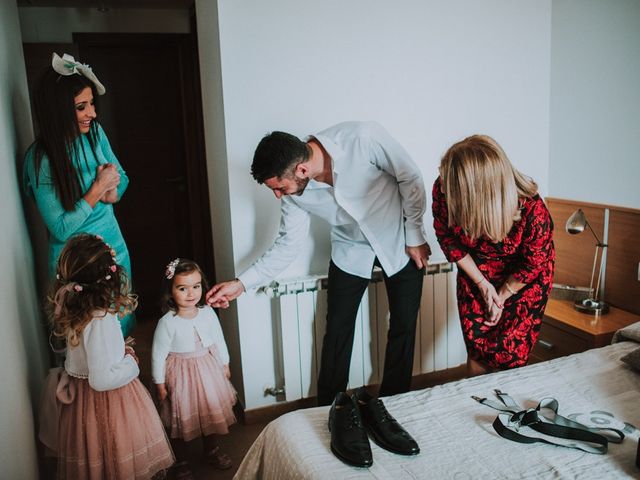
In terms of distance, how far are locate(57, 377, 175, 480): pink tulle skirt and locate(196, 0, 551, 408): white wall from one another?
30.6 inches

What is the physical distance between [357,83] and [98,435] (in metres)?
1.83

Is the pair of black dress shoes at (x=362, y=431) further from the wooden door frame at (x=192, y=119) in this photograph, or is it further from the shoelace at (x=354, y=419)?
the wooden door frame at (x=192, y=119)

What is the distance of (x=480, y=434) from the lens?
1493 mm

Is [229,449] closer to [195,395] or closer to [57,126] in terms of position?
[195,395]

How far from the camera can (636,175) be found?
277 cm

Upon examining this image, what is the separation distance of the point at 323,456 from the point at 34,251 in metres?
1.58

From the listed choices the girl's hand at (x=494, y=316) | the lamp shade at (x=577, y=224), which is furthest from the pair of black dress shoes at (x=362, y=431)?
the lamp shade at (x=577, y=224)

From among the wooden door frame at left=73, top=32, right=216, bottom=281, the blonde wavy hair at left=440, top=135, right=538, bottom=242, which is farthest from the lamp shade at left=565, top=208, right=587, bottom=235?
the wooden door frame at left=73, top=32, right=216, bottom=281

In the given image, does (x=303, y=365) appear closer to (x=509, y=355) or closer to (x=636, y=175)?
(x=509, y=355)

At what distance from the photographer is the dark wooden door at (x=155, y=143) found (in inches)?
147

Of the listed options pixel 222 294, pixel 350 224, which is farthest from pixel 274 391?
pixel 350 224

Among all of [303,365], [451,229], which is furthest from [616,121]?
[303,365]

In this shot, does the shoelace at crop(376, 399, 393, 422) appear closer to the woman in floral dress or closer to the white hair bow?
the woman in floral dress

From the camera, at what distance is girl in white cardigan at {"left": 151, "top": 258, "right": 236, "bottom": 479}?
204 cm
